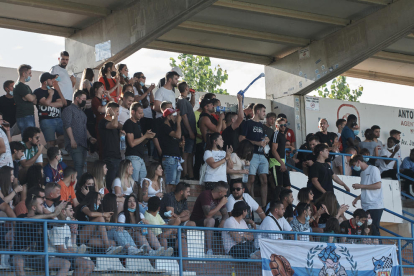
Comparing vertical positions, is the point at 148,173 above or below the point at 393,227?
above

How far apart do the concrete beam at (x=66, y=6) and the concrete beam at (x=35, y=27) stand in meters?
1.14

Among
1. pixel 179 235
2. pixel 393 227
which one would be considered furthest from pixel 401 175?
pixel 179 235

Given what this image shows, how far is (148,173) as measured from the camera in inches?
392

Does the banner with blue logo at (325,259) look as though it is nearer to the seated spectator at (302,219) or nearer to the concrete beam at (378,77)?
the seated spectator at (302,219)

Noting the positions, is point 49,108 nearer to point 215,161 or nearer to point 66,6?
point 215,161

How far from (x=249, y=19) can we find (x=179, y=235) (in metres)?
8.79

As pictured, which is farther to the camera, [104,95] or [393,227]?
[393,227]

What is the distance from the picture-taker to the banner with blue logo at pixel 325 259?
8.70 meters

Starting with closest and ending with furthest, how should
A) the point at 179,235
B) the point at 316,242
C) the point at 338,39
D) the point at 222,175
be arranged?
the point at 179,235 < the point at 316,242 < the point at 222,175 < the point at 338,39

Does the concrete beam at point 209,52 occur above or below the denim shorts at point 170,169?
above

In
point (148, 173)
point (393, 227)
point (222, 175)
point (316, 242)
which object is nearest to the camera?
point (316, 242)

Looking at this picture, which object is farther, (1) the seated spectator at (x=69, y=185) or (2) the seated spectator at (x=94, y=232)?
(1) the seated spectator at (x=69, y=185)

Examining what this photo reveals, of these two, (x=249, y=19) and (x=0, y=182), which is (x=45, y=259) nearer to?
(x=0, y=182)

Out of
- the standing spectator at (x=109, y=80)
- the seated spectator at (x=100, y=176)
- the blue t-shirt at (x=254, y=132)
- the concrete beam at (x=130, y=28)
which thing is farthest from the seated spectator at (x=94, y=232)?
the concrete beam at (x=130, y=28)
